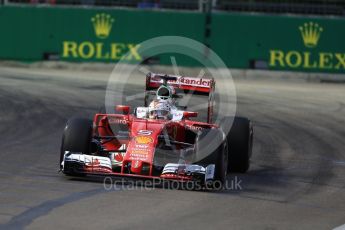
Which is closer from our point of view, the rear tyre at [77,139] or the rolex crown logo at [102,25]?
the rear tyre at [77,139]

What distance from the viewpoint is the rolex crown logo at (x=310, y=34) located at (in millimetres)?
28609

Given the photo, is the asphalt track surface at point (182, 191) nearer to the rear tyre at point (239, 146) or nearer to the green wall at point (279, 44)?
the rear tyre at point (239, 146)

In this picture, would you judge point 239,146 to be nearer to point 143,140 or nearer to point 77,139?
point 143,140

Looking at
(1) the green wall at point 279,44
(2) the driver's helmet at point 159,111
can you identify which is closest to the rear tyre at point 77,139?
(2) the driver's helmet at point 159,111

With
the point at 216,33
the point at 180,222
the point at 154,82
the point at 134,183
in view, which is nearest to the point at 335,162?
the point at 154,82

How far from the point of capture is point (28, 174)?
11.7 m

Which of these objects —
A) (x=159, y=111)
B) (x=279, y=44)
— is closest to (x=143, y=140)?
(x=159, y=111)

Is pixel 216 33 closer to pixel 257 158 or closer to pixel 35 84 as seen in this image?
pixel 35 84

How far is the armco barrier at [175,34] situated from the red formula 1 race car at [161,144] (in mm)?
15673

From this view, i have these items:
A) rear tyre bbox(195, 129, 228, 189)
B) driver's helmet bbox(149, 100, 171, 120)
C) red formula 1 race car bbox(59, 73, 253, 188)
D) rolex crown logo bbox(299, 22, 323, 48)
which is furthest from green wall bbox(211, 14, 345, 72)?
rear tyre bbox(195, 129, 228, 189)

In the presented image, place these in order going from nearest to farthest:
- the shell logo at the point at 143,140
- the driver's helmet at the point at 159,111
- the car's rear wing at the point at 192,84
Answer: the shell logo at the point at 143,140
the driver's helmet at the point at 159,111
the car's rear wing at the point at 192,84

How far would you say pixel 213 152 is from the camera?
1130 cm

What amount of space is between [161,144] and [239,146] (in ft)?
4.86

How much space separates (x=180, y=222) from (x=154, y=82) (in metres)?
4.61
